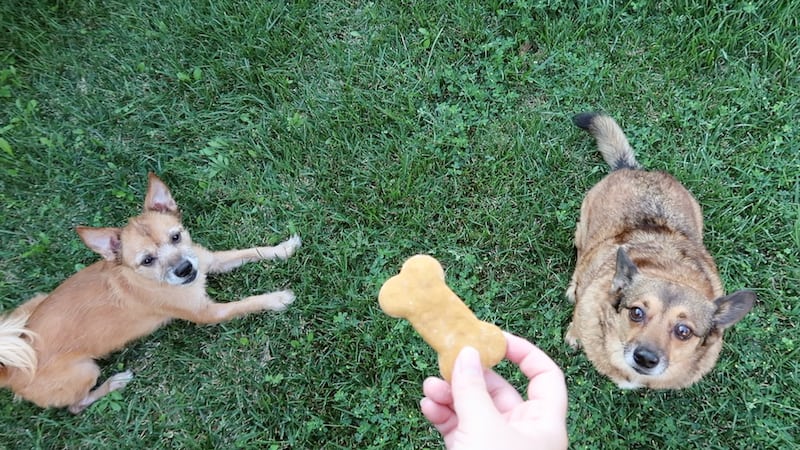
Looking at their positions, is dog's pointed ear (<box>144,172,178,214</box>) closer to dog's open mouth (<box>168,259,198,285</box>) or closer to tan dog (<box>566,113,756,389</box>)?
dog's open mouth (<box>168,259,198,285</box>)

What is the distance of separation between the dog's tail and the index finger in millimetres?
2281

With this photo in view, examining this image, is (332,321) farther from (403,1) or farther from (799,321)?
(799,321)

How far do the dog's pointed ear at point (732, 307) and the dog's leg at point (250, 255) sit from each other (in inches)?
112

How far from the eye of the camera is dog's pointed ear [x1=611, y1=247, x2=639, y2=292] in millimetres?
3143

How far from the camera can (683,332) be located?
10.1 feet

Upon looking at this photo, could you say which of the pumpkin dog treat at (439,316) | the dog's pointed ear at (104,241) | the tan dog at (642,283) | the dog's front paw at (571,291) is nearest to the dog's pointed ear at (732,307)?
the tan dog at (642,283)

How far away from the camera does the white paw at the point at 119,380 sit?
4000mm

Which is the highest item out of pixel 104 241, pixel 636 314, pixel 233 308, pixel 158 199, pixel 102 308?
pixel 636 314

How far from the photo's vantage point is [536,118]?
4.47m

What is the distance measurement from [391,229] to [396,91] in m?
1.22

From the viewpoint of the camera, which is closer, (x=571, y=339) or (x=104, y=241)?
(x=104, y=241)

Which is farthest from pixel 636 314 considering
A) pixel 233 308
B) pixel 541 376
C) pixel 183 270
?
pixel 183 270

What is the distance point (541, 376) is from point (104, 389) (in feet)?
10.7

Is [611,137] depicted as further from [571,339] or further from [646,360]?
[646,360]
